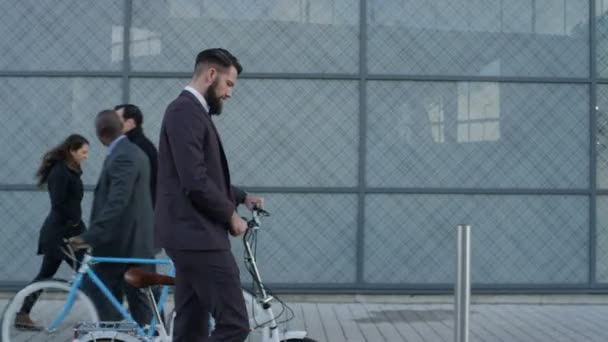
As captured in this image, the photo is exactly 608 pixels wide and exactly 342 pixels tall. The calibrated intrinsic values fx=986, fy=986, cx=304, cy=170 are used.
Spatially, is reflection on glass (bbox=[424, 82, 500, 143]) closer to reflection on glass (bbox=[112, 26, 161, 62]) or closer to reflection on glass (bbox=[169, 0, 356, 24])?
reflection on glass (bbox=[169, 0, 356, 24])

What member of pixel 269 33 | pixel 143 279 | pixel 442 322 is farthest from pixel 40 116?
pixel 143 279

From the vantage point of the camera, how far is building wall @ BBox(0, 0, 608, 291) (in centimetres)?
947

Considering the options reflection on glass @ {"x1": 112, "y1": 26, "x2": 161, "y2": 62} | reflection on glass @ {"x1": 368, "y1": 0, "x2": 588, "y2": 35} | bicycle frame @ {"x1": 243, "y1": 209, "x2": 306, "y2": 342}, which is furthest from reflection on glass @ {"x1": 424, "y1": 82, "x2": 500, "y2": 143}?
bicycle frame @ {"x1": 243, "y1": 209, "x2": 306, "y2": 342}

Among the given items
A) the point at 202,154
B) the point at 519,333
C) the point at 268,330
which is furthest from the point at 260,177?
the point at 202,154

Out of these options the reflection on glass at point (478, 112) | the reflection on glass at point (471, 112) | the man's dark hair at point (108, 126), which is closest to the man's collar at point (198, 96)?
the man's dark hair at point (108, 126)

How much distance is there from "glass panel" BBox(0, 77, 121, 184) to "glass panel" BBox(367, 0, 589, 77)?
269 cm

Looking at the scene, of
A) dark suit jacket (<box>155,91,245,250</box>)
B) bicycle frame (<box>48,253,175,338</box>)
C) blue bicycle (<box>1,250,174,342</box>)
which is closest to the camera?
dark suit jacket (<box>155,91,245,250</box>)

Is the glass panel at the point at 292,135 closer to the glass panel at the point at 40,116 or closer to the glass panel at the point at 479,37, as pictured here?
the glass panel at the point at 479,37

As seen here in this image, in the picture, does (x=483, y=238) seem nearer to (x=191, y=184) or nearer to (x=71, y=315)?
(x=71, y=315)

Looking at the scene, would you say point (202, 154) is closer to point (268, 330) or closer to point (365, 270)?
point (268, 330)

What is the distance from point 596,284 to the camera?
9562 millimetres

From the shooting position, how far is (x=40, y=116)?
9477 millimetres

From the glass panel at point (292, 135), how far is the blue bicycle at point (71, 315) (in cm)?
367

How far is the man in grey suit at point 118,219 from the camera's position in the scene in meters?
5.88
